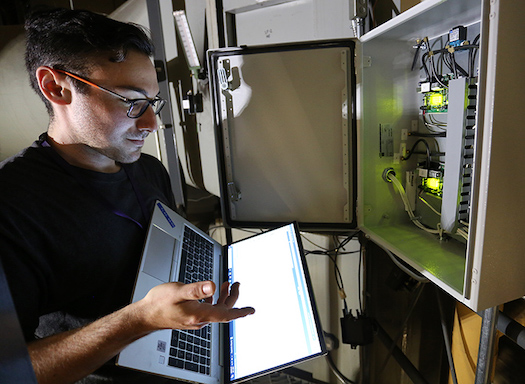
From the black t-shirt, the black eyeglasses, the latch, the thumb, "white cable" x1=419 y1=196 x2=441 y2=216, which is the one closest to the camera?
the thumb

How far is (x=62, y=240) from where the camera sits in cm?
75

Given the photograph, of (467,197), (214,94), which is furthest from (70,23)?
(467,197)

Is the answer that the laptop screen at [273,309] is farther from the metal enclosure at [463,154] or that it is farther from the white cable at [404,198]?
the white cable at [404,198]

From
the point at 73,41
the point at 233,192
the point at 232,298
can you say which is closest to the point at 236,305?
the point at 232,298

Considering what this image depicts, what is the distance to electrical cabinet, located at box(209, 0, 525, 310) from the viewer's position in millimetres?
871

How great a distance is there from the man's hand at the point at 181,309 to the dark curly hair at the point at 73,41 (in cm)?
63

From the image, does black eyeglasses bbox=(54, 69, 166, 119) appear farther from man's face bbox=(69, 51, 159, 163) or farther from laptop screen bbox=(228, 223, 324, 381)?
laptop screen bbox=(228, 223, 324, 381)

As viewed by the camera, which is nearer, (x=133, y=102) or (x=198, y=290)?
(x=198, y=290)

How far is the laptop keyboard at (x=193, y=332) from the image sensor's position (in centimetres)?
72

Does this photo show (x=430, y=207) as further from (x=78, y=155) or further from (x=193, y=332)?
(x=78, y=155)

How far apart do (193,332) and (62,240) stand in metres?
0.43

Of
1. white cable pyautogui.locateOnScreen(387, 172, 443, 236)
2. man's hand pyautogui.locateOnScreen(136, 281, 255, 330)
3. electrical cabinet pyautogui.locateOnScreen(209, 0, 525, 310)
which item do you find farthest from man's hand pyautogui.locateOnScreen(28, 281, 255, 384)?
white cable pyautogui.locateOnScreen(387, 172, 443, 236)

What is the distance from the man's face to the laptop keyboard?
374 mm

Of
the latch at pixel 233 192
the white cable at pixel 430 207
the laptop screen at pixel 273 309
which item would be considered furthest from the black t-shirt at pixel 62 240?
the white cable at pixel 430 207
